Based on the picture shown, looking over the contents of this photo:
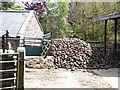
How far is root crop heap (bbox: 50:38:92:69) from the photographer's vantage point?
28.2 ft

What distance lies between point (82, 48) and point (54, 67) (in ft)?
6.14

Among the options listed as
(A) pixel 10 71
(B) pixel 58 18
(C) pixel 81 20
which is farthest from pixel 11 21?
(A) pixel 10 71

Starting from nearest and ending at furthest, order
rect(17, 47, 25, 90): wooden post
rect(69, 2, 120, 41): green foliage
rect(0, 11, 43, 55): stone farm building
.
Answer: rect(17, 47, 25, 90): wooden post → rect(0, 11, 43, 55): stone farm building → rect(69, 2, 120, 41): green foliage

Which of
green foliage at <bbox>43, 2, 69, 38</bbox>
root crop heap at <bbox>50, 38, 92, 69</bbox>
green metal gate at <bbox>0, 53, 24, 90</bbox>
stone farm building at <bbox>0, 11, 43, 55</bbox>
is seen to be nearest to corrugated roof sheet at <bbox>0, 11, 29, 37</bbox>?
stone farm building at <bbox>0, 11, 43, 55</bbox>

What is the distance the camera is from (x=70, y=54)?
30.2 ft

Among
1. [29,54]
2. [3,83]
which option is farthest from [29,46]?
[3,83]

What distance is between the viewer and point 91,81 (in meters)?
5.82

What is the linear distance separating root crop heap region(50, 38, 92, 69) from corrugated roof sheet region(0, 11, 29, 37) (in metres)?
1.58

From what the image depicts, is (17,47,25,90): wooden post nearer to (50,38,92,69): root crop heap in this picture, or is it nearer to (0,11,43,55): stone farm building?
(50,38,92,69): root crop heap

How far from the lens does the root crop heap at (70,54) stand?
8.59 meters

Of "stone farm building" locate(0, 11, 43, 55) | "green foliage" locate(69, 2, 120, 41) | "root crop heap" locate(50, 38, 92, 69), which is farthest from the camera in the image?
"green foliage" locate(69, 2, 120, 41)

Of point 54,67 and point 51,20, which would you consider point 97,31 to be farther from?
point 54,67

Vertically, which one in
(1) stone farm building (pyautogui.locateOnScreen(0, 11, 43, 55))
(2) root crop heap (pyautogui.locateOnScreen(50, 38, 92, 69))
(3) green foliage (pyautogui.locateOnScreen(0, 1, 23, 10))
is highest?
(3) green foliage (pyautogui.locateOnScreen(0, 1, 23, 10))

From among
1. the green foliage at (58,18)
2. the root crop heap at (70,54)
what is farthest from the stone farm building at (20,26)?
the green foliage at (58,18)
